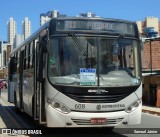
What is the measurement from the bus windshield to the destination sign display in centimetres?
26

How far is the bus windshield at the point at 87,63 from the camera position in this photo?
1014 cm

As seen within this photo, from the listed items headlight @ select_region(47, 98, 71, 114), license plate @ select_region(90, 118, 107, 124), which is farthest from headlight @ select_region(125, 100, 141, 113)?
headlight @ select_region(47, 98, 71, 114)

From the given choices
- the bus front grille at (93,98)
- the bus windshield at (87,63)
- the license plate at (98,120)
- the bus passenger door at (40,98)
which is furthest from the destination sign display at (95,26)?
the license plate at (98,120)

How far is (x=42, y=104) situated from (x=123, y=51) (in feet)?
8.06

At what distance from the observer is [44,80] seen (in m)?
10.5

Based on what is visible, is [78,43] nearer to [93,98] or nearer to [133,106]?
[93,98]

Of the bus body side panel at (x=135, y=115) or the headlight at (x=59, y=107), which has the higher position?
the headlight at (x=59, y=107)

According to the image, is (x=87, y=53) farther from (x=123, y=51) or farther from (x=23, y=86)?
(x=23, y=86)

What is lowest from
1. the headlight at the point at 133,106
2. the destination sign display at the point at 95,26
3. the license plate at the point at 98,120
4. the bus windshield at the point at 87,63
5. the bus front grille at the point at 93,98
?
the license plate at the point at 98,120

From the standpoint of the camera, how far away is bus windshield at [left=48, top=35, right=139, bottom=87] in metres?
10.1

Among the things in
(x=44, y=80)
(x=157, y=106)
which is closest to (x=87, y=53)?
(x=44, y=80)

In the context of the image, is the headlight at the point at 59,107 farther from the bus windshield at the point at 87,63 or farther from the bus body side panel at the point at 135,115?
the bus body side panel at the point at 135,115

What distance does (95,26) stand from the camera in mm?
10648

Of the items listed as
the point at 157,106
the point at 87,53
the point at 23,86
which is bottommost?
the point at 157,106
